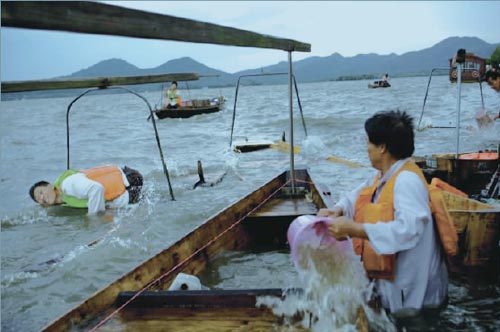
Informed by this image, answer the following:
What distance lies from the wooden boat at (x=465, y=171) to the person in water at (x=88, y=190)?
513 centimetres

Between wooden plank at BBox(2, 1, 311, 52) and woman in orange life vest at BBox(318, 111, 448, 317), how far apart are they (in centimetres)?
107

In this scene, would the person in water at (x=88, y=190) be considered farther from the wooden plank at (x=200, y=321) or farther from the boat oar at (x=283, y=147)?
the boat oar at (x=283, y=147)

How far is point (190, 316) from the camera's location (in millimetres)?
3018

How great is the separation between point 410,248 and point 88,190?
229 inches

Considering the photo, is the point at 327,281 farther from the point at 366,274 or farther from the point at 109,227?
the point at 109,227

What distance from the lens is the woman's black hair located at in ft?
7.75

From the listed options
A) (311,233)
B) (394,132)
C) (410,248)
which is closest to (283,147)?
(311,233)

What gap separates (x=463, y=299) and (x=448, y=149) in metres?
11.1

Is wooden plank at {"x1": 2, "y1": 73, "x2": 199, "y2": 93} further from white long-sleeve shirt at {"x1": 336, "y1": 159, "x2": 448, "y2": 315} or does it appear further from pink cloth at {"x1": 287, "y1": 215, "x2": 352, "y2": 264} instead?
white long-sleeve shirt at {"x1": 336, "y1": 159, "x2": 448, "y2": 315}

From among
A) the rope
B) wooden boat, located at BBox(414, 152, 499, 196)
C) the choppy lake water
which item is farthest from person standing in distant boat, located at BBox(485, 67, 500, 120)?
the rope

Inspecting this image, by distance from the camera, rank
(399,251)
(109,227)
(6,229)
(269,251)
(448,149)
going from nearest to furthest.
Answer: (399,251) → (269,251) → (109,227) → (6,229) → (448,149)

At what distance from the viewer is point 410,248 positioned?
2.27 metres

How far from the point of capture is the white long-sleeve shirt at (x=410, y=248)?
2.19 m

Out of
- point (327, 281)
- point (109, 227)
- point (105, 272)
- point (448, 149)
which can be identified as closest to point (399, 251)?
point (327, 281)
